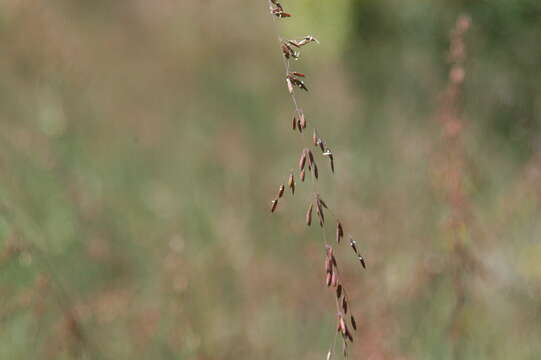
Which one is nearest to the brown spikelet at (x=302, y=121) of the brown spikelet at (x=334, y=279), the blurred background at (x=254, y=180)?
the brown spikelet at (x=334, y=279)

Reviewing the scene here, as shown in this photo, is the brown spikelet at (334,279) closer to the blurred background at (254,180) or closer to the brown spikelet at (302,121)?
the brown spikelet at (302,121)

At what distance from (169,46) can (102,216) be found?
2703 mm

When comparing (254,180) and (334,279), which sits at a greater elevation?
(334,279)

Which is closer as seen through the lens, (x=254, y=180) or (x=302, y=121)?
(x=302, y=121)

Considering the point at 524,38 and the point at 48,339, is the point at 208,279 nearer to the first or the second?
the point at 48,339

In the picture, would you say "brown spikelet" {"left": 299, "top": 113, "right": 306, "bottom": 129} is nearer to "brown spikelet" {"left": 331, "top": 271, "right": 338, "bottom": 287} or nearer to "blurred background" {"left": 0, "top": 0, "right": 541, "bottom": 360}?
"brown spikelet" {"left": 331, "top": 271, "right": 338, "bottom": 287}

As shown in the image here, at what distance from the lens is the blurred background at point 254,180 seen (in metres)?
3.00

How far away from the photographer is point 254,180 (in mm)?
5320

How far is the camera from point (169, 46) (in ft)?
22.5

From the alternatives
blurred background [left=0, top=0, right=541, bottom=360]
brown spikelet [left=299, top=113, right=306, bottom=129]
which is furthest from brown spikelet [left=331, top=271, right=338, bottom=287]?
blurred background [left=0, top=0, right=541, bottom=360]

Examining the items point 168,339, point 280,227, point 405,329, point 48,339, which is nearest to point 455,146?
point 405,329

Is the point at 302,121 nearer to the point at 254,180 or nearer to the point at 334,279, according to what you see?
the point at 334,279

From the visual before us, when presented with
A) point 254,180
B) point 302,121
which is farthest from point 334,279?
point 254,180

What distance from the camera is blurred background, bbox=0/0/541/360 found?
2998 millimetres
